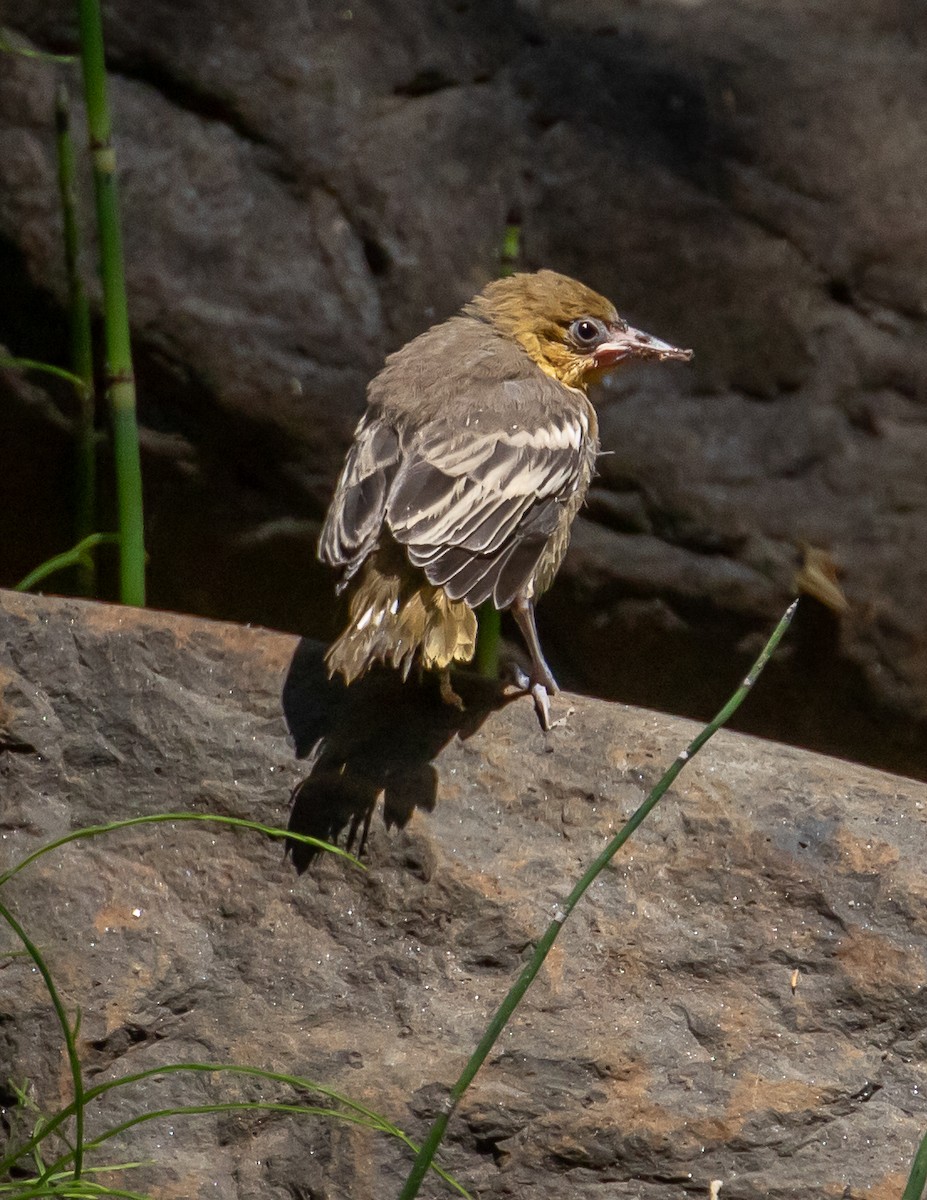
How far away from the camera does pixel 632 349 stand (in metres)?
5.14

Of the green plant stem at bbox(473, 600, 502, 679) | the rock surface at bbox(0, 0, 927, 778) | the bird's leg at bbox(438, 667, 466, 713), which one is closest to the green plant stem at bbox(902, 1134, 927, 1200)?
the bird's leg at bbox(438, 667, 466, 713)

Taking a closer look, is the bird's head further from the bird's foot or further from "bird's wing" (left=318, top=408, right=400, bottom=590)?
the bird's foot

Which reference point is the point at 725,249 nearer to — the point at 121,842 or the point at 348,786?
the point at 348,786

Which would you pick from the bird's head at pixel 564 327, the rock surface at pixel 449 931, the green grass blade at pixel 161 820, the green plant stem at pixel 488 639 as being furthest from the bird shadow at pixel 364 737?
the bird's head at pixel 564 327

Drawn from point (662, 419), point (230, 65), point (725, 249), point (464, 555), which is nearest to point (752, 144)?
point (725, 249)

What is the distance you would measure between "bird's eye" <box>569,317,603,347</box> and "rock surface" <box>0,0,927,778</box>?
73 cm

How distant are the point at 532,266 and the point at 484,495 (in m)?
2.03

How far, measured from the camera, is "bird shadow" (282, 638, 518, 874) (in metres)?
4.00

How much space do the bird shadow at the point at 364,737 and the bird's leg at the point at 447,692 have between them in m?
0.02

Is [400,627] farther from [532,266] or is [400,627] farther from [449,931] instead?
[532,266]

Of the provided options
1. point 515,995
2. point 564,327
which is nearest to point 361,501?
point 564,327

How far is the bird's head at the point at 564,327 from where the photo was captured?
5141mm

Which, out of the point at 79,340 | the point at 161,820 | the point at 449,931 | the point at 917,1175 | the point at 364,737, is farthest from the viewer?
the point at 79,340

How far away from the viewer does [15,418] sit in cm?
567
